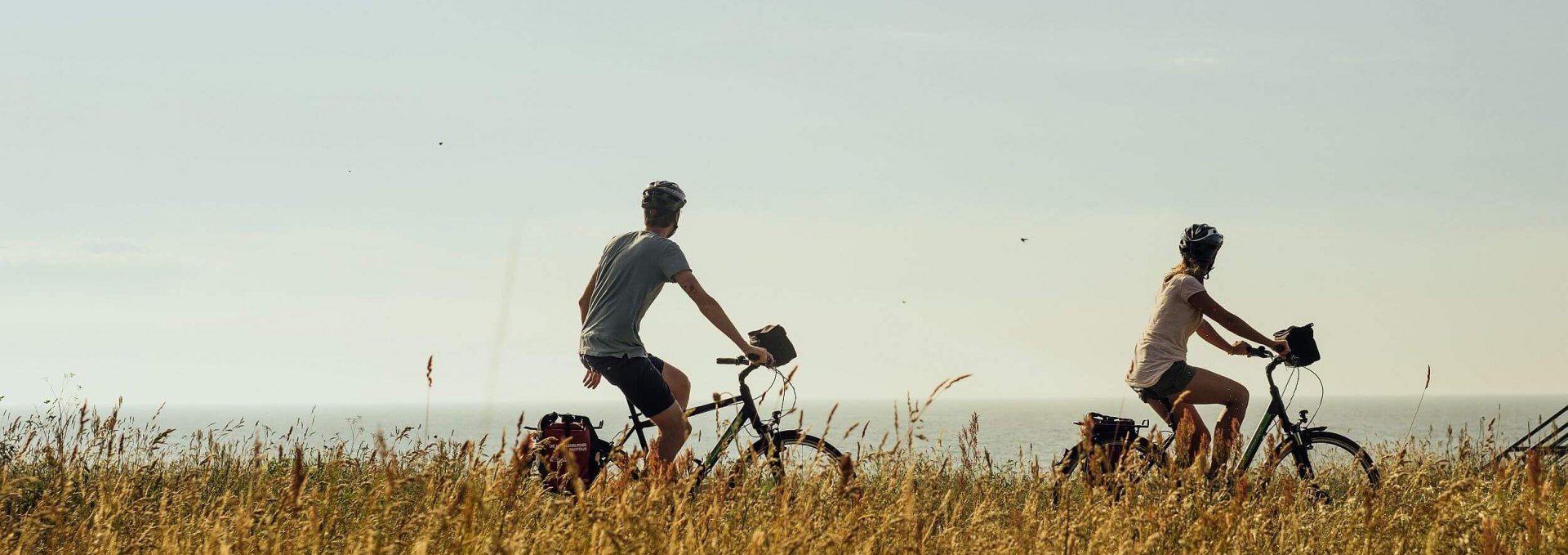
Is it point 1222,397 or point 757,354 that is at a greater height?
point 757,354

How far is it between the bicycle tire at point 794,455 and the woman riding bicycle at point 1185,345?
208 cm

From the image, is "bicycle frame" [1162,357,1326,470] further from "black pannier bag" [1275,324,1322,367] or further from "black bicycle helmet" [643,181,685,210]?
"black bicycle helmet" [643,181,685,210]

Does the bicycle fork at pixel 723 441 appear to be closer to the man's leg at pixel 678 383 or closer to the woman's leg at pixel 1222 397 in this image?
the man's leg at pixel 678 383

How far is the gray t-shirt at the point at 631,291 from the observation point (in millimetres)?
6906

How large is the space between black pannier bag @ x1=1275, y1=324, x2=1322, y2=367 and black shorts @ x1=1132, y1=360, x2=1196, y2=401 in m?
0.59

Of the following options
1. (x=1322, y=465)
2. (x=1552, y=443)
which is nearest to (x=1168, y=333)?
(x=1322, y=465)

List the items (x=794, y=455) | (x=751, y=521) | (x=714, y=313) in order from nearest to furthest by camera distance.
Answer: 1. (x=751, y=521)
2. (x=794, y=455)
3. (x=714, y=313)

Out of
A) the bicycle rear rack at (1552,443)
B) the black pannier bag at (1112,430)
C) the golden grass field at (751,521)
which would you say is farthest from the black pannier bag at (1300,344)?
the bicycle rear rack at (1552,443)

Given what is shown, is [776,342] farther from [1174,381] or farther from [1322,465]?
[1322,465]

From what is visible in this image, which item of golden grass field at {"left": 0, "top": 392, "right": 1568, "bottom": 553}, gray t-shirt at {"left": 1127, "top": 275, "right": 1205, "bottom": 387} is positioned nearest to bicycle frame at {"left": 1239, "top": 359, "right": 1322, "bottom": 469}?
gray t-shirt at {"left": 1127, "top": 275, "right": 1205, "bottom": 387}

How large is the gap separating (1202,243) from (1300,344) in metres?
0.85

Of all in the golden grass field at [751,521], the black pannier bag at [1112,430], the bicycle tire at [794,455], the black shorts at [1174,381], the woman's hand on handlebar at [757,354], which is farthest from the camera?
the black pannier bag at [1112,430]

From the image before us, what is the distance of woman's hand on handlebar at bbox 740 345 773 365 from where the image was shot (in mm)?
6816

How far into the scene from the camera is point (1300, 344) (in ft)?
25.2
